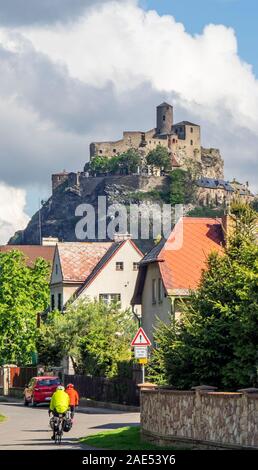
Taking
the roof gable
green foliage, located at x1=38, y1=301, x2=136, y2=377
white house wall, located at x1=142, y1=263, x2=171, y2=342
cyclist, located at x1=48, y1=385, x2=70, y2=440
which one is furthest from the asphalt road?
the roof gable

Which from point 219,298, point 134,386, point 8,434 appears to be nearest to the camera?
point 219,298

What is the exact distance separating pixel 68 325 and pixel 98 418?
71.3 feet

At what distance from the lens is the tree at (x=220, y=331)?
89.7ft

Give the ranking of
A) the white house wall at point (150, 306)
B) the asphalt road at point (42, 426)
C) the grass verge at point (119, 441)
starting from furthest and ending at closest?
1. the white house wall at point (150, 306)
2. the asphalt road at point (42, 426)
3. the grass verge at point (119, 441)

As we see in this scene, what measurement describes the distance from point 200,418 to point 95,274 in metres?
50.9

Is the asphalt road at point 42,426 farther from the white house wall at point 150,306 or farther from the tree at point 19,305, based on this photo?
the tree at point 19,305

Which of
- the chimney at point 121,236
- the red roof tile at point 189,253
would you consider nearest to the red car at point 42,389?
the red roof tile at point 189,253

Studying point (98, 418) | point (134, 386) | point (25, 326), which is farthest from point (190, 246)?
point (25, 326)

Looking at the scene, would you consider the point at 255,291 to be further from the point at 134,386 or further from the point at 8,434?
the point at 134,386

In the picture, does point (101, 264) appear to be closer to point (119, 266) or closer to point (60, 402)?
point (119, 266)

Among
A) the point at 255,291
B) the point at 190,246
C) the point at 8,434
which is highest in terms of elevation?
the point at 190,246

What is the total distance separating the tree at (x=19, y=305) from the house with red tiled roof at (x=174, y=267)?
20.8m

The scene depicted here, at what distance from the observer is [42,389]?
53.7 m

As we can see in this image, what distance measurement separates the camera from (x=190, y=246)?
57500mm
